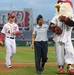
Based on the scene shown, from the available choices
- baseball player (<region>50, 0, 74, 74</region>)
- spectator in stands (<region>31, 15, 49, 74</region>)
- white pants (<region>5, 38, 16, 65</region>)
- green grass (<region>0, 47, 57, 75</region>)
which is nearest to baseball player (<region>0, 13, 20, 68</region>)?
white pants (<region>5, 38, 16, 65</region>)

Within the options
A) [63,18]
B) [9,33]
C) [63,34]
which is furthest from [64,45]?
[9,33]

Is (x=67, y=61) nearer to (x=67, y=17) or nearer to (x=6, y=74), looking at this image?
(x=67, y=17)

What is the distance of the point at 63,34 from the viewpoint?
29.6 feet

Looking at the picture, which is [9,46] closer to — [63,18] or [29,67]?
[29,67]

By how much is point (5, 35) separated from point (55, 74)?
10.7 feet

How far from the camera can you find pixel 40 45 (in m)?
9.50

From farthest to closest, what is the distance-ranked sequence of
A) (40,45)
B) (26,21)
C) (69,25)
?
(26,21) → (40,45) → (69,25)

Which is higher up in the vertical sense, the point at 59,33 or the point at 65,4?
the point at 65,4

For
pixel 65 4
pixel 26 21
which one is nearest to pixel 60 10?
pixel 65 4

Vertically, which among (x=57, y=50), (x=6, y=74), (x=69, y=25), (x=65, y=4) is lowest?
(x=6, y=74)

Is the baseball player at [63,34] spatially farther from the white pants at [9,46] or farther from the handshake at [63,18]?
the white pants at [9,46]

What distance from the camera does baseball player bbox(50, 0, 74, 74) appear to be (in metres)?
8.91

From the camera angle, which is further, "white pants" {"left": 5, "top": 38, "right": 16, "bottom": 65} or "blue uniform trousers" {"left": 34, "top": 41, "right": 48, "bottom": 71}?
"white pants" {"left": 5, "top": 38, "right": 16, "bottom": 65}

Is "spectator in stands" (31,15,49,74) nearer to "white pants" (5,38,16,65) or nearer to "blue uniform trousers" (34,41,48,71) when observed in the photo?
"blue uniform trousers" (34,41,48,71)
